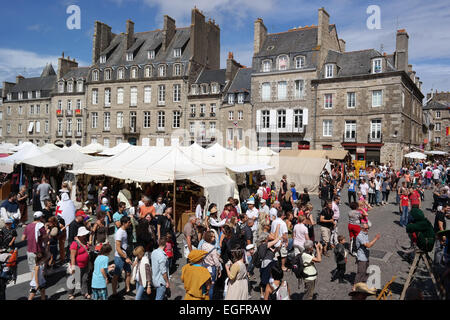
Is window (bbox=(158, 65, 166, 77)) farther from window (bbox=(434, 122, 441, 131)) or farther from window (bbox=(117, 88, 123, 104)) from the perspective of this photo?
window (bbox=(434, 122, 441, 131))

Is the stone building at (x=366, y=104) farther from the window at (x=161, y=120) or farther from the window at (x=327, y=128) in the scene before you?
the window at (x=161, y=120)

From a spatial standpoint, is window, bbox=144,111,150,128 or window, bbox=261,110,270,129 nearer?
window, bbox=261,110,270,129

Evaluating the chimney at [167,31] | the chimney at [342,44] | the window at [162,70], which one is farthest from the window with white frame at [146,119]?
the chimney at [342,44]

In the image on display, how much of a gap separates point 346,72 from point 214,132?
14745mm

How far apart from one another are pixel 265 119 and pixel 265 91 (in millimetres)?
2904

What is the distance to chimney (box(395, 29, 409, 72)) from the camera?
91.5 feet

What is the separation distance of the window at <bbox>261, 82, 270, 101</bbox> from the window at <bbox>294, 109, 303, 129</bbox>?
3343 mm

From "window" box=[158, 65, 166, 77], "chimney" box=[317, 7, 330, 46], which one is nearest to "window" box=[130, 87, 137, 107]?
"window" box=[158, 65, 166, 77]

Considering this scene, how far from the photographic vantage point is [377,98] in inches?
1097

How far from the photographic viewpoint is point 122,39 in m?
43.3

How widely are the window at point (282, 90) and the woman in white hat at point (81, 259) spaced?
92.4 ft

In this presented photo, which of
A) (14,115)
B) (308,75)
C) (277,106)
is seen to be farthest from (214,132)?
(14,115)

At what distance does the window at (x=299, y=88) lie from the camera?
3077 centimetres

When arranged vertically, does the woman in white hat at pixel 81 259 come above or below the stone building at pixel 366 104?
below
